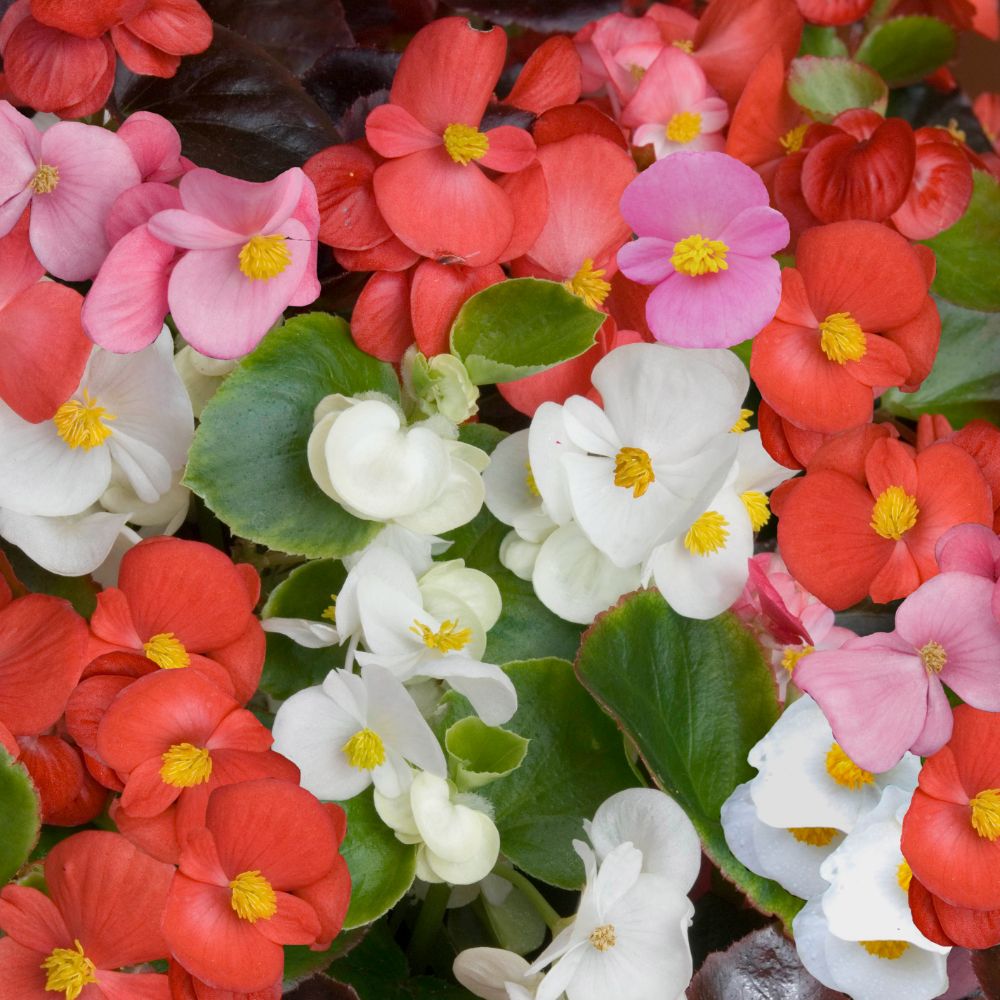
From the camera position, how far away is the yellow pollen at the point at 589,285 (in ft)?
1.81

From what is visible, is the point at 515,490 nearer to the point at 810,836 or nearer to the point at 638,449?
the point at 638,449

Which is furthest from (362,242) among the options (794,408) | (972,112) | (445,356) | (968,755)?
(972,112)

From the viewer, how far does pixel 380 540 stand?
1.73 feet

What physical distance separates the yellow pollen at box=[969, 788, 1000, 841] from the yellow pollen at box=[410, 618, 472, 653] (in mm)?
206

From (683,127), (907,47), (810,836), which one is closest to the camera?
(810,836)

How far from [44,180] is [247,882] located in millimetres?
273

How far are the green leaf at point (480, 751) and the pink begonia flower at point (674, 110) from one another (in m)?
0.31

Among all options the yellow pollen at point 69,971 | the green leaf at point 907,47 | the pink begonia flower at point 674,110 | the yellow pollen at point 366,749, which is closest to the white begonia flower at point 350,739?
the yellow pollen at point 366,749

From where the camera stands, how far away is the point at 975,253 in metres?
0.67

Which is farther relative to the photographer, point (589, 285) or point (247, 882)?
point (589, 285)

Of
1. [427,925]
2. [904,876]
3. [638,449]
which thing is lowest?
[427,925]

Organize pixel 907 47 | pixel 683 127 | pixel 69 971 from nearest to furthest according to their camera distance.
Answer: pixel 69 971, pixel 683 127, pixel 907 47

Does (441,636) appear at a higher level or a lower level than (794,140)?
lower

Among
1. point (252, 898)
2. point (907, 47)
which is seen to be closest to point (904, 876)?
point (252, 898)
